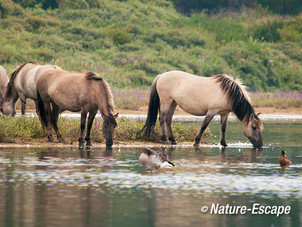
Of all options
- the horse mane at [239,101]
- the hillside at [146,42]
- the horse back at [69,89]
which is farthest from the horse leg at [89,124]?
the hillside at [146,42]

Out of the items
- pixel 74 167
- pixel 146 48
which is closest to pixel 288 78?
pixel 146 48

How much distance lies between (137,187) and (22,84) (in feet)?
29.5

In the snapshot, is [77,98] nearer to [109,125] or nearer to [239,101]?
[109,125]

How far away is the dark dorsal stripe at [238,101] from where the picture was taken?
15.5m

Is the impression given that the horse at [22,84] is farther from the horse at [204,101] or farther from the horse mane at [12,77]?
the horse at [204,101]

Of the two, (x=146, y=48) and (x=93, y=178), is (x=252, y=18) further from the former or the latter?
(x=93, y=178)

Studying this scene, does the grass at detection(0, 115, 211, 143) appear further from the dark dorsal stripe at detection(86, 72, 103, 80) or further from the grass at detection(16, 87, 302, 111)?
the grass at detection(16, 87, 302, 111)

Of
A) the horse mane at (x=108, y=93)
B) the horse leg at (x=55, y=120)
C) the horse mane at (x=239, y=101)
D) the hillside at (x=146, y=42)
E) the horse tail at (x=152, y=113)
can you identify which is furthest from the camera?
the hillside at (x=146, y=42)

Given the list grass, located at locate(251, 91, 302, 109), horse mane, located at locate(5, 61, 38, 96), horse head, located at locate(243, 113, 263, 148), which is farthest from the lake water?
grass, located at locate(251, 91, 302, 109)

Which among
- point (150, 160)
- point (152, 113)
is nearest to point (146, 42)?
point (152, 113)

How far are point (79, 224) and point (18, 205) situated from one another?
137cm

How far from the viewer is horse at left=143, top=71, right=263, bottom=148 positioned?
15.6 m

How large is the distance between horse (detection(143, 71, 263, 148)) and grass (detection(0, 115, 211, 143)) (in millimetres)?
343

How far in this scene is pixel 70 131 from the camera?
16641 mm
